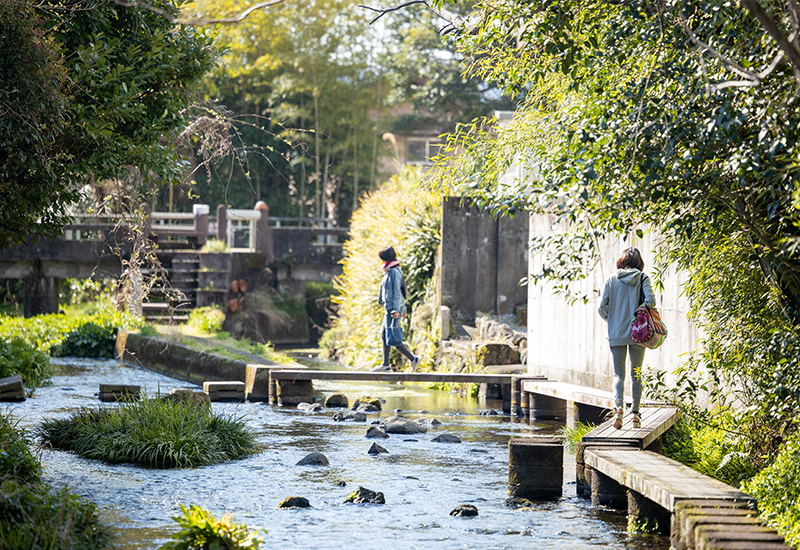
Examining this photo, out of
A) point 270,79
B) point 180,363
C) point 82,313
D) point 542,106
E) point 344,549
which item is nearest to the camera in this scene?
point 344,549

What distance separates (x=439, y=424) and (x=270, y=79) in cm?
2616

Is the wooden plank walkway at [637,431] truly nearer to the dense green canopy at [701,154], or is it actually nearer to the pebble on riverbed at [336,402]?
the dense green canopy at [701,154]

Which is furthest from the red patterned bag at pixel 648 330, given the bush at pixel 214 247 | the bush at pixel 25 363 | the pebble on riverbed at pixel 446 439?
the bush at pixel 214 247

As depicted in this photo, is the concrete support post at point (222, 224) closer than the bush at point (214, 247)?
No

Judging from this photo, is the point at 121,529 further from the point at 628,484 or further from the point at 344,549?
the point at 628,484

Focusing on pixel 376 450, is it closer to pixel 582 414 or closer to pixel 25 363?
pixel 582 414

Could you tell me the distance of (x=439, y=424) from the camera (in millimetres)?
11031

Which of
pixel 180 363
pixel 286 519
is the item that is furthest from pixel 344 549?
pixel 180 363

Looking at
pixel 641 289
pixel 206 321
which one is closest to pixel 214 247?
pixel 206 321

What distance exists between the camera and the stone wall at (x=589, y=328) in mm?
8781

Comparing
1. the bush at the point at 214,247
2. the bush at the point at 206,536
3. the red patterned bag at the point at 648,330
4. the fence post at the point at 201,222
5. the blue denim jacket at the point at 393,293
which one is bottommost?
the bush at the point at 206,536

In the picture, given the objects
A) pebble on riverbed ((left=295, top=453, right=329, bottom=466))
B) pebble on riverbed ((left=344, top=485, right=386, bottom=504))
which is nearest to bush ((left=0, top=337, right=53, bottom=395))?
pebble on riverbed ((left=295, top=453, right=329, bottom=466))

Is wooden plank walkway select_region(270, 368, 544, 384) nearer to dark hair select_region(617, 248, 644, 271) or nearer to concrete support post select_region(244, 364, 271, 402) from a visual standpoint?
concrete support post select_region(244, 364, 271, 402)

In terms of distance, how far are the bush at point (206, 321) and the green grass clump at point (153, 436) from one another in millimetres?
10095
